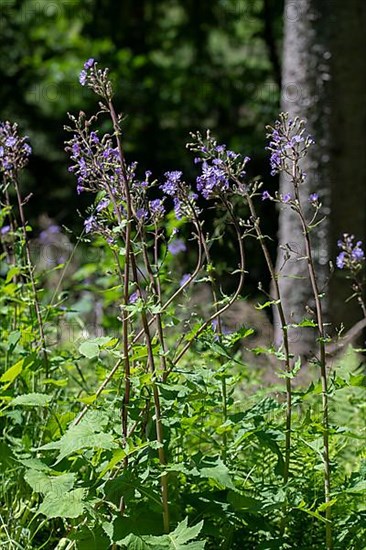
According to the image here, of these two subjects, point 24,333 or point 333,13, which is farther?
point 333,13

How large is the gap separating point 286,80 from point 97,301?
1773 millimetres

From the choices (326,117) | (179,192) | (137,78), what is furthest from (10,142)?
(137,78)

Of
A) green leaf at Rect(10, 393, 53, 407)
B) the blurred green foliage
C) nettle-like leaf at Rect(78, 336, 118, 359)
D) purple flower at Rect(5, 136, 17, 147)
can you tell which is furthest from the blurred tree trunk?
the blurred green foliage

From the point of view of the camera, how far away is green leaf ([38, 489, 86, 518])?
2105 millimetres

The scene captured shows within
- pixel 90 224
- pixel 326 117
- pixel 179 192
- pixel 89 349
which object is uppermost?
pixel 326 117

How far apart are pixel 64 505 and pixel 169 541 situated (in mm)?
256

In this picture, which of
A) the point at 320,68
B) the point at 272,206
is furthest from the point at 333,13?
the point at 272,206

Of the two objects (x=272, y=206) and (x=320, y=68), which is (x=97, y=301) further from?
(x=272, y=206)

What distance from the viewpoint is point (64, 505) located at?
2139 mm

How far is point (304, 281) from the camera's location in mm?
5129

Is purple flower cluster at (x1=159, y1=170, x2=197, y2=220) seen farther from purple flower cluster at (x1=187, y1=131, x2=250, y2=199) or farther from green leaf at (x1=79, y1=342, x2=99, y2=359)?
green leaf at (x1=79, y1=342, x2=99, y2=359)

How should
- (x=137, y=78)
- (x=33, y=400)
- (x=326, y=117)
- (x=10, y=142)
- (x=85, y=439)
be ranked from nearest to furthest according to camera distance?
(x=85, y=439) < (x=33, y=400) < (x=10, y=142) < (x=326, y=117) < (x=137, y=78)

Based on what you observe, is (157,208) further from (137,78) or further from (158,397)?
(137,78)

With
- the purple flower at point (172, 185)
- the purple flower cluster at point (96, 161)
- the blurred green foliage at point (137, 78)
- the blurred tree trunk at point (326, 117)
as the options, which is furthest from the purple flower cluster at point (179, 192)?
the blurred green foliage at point (137, 78)
